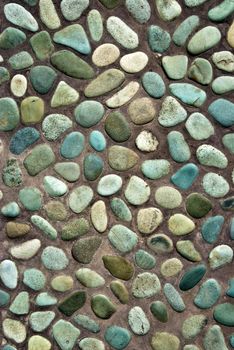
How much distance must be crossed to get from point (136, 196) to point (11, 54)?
36cm

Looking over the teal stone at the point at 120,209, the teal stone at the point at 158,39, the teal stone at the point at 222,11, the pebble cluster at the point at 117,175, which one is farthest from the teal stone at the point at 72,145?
the teal stone at the point at 222,11

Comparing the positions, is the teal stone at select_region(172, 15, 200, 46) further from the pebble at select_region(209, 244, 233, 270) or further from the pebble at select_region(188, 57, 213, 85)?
the pebble at select_region(209, 244, 233, 270)

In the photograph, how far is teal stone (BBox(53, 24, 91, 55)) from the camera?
1.32m

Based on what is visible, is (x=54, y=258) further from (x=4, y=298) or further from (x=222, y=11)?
(x=222, y=11)

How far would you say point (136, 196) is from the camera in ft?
4.34

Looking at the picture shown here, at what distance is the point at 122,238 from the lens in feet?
4.34

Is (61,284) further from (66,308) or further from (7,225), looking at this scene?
(7,225)

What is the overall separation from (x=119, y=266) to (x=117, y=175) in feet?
0.56

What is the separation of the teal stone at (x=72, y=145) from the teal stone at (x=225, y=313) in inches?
15.4

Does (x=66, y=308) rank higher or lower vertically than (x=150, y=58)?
lower

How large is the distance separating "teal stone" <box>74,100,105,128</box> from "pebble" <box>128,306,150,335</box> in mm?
358

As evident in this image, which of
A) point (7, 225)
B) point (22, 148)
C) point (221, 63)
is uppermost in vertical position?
point (221, 63)

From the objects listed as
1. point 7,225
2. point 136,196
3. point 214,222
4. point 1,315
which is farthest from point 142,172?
point 1,315

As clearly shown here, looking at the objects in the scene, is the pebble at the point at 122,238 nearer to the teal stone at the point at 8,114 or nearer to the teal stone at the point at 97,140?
the teal stone at the point at 97,140
